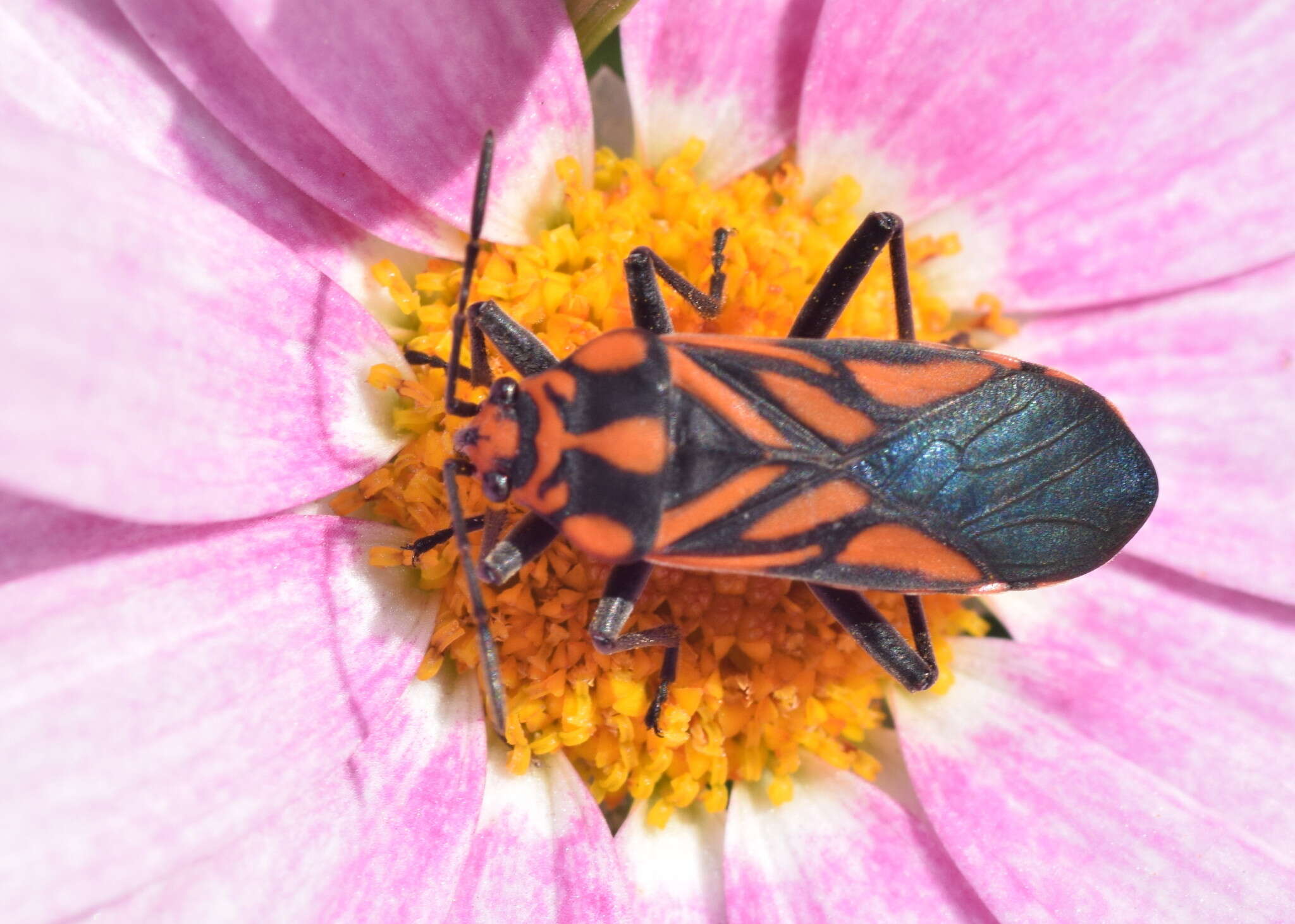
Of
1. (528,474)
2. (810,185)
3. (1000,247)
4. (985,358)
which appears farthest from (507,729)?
(1000,247)

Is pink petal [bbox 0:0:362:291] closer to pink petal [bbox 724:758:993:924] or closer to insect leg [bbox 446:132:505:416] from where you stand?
insect leg [bbox 446:132:505:416]

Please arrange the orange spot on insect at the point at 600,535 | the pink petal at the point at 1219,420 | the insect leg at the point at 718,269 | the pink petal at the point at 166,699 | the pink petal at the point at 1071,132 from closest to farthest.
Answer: the pink petal at the point at 166,699 → the orange spot on insect at the point at 600,535 → the insect leg at the point at 718,269 → the pink petal at the point at 1071,132 → the pink petal at the point at 1219,420

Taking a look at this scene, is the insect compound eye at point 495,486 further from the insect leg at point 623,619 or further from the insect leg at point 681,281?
the insect leg at point 681,281

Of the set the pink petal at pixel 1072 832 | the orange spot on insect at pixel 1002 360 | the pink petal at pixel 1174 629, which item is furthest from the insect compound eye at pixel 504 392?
the pink petal at pixel 1174 629

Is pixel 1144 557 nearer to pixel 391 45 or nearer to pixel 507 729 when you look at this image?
pixel 507 729

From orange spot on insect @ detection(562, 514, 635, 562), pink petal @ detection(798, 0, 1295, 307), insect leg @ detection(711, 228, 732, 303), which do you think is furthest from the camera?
pink petal @ detection(798, 0, 1295, 307)

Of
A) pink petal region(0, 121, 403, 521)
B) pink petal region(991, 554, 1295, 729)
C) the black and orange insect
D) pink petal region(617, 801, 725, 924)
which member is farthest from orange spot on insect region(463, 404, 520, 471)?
pink petal region(991, 554, 1295, 729)
